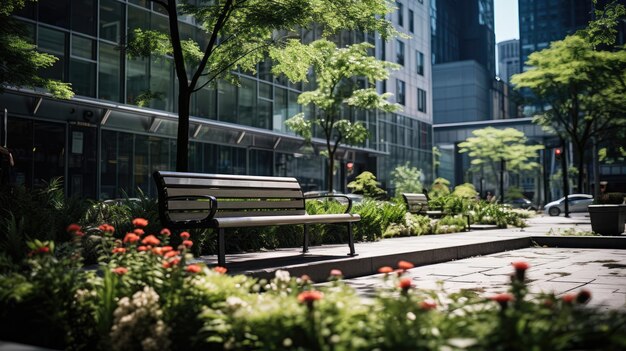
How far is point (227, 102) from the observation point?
2920 centimetres

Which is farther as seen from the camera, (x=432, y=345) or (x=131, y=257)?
(x=131, y=257)

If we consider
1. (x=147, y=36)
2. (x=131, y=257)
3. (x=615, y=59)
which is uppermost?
(x=615, y=59)

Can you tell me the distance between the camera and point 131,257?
13.5 feet

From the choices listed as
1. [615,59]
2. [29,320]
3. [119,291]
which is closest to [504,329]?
[119,291]

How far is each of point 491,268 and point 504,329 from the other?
261 inches

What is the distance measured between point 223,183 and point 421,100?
158 feet

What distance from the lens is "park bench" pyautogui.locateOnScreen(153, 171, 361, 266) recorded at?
6449 mm

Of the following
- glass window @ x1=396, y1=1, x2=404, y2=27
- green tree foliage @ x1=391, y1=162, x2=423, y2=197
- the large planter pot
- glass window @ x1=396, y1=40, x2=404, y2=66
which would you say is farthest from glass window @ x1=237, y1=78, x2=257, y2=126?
glass window @ x1=396, y1=1, x2=404, y2=27

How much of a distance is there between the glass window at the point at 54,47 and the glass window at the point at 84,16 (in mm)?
793

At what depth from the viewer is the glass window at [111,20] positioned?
23562mm

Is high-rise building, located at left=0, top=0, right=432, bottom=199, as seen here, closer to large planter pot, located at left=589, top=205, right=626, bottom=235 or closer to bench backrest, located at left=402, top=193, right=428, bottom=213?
bench backrest, located at left=402, top=193, right=428, bottom=213

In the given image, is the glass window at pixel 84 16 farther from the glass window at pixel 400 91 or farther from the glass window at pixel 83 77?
the glass window at pixel 400 91

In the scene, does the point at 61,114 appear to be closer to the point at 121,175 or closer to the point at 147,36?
the point at 121,175

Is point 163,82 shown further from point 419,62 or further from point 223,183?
point 419,62
